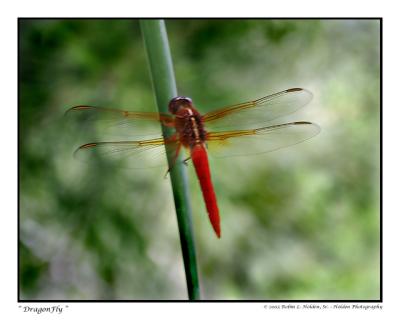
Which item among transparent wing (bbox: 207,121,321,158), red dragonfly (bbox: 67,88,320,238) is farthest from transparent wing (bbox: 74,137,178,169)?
transparent wing (bbox: 207,121,321,158)

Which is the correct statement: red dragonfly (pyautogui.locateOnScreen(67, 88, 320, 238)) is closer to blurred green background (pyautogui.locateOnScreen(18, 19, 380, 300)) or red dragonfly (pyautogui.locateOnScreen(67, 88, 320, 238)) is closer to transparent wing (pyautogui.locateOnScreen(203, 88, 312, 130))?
transparent wing (pyautogui.locateOnScreen(203, 88, 312, 130))

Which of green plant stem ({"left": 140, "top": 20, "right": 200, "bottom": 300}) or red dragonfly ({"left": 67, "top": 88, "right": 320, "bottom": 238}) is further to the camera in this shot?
red dragonfly ({"left": 67, "top": 88, "right": 320, "bottom": 238})

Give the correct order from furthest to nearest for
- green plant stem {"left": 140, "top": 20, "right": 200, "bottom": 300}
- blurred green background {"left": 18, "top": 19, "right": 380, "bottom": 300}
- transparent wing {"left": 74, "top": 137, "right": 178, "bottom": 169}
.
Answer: blurred green background {"left": 18, "top": 19, "right": 380, "bottom": 300}
transparent wing {"left": 74, "top": 137, "right": 178, "bottom": 169}
green plant stem {"left": 140, "top": 20, "right": 200, "bottom": 300}

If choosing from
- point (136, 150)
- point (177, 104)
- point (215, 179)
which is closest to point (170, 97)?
point (177, 104)

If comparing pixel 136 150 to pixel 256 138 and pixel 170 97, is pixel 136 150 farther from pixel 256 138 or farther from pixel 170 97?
pixel 256 138

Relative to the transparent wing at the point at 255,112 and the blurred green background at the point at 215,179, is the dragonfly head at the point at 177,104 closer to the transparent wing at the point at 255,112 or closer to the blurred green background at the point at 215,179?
the transparent wing at the point at 255,112

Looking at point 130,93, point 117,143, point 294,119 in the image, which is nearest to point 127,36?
point 130,93
